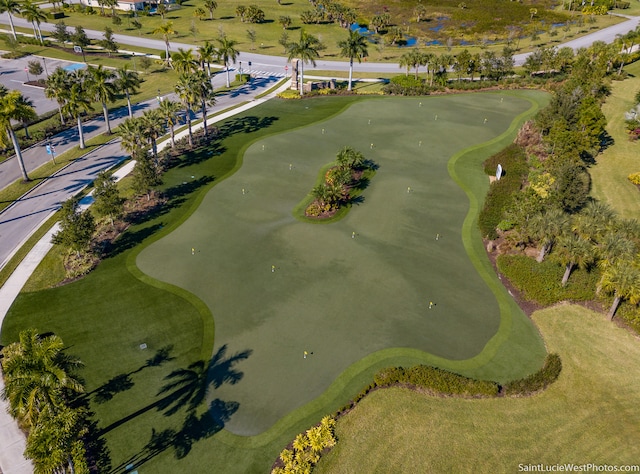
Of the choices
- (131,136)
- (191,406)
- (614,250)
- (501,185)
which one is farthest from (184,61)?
(614,250)

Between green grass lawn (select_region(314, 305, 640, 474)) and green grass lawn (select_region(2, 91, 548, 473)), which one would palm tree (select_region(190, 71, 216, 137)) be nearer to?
green grass lawn (select_region(2, 91, 548, 473))

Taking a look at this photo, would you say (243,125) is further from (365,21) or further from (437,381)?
(365,21)

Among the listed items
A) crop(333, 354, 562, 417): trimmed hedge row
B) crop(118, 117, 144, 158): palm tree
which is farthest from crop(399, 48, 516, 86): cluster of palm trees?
crop(333, 354, 562, 417): trimmed hedge row

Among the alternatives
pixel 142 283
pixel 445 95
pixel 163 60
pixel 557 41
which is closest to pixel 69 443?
pixel 142 283

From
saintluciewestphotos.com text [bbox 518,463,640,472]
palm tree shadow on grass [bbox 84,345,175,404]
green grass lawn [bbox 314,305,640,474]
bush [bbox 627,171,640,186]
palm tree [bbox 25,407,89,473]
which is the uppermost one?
bush [bbox 627,171,640,186]

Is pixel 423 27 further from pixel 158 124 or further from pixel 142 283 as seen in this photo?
pixel 142 283

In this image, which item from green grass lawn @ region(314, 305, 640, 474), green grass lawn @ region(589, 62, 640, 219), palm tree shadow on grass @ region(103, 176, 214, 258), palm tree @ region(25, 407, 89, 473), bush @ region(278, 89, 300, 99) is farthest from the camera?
bush @ region(278, 89, 300, 99)

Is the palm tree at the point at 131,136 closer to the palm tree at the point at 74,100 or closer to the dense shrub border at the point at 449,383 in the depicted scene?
the palm tree at the point at 74,100
